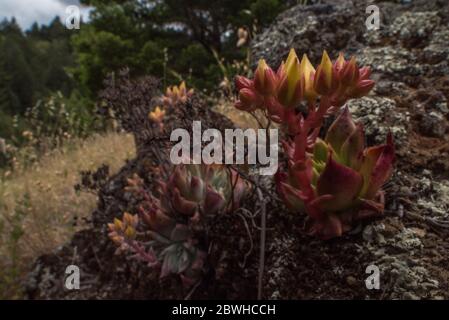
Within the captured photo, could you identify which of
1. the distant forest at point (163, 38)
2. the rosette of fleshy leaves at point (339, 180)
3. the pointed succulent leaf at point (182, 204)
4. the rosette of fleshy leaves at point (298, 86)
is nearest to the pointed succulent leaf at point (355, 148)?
the rosette of fleshy leaves at point (339, 180)

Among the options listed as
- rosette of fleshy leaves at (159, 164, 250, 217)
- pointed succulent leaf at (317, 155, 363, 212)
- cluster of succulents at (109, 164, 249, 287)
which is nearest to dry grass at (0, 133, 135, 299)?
cluster of succulents at (109, 164, 249, 287)

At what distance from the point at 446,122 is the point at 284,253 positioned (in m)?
0.85

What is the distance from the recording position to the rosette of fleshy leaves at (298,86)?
1458 mm

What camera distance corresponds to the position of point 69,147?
296 inches

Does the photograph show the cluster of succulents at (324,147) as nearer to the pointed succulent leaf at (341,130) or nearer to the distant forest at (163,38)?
the pointed succulent leaf at (341,130)

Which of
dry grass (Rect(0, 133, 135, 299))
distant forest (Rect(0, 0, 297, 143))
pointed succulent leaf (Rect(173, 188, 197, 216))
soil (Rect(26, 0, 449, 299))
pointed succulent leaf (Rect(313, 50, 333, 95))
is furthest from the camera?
distant forest (Rect(0, 0, 297, 143))

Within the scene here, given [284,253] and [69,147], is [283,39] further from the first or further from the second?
[69,147]

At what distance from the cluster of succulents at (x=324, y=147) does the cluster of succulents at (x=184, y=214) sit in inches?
17.1

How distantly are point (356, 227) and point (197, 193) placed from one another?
2.29 ft

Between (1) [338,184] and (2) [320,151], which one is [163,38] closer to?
(2) [320,151]

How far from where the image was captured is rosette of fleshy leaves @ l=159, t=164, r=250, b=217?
2035 mm

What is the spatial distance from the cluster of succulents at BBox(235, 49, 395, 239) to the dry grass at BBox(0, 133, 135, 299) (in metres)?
2.30

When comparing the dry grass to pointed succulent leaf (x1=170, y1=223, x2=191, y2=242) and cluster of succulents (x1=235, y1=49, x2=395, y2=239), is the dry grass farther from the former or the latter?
cluster of succulents (x1=235, y1=49, x2=395, y2=239)

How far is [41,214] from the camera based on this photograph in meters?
4.48
